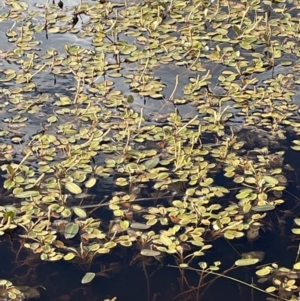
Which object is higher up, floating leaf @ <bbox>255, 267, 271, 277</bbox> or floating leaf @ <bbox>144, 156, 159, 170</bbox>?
floating leaf @ <bbox>144, 156, 159, 170</bbox>

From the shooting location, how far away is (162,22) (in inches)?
122

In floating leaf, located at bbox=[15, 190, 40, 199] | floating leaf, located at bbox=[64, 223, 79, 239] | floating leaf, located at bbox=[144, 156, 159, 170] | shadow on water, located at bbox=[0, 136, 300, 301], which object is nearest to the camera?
shadow on water, located at bbox=[0, 136, 300, 301]

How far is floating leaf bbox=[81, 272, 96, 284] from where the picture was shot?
183cm

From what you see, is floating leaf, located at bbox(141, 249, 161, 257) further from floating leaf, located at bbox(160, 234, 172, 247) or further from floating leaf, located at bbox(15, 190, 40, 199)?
floating leaf, located at bbox(15, 190, 40, 199)

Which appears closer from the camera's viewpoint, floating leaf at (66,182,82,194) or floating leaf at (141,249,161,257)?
floating leaf at (141,249,161,257)

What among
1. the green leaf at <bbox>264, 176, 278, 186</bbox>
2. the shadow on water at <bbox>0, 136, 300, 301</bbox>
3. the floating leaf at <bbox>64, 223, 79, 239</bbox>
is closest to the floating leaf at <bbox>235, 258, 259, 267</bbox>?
the shadow on water at <bbox>0, 136, 300, 301</bbox>

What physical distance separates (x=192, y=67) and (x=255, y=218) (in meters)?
0.97

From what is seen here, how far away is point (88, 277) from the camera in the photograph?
72.3 inches

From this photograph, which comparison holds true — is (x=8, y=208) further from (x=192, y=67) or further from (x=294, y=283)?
(x=192, y=67)

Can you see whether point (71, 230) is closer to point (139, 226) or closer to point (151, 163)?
point (139, 226)

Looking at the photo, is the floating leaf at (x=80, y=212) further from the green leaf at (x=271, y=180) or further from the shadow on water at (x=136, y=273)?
the green leaf at (x=271, y=180)

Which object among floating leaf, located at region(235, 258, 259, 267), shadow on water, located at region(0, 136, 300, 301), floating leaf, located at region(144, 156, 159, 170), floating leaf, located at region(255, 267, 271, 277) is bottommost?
shadow on water, located at region(0, 136, 300, 301)

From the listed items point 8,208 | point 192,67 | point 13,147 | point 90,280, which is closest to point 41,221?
point 8,208

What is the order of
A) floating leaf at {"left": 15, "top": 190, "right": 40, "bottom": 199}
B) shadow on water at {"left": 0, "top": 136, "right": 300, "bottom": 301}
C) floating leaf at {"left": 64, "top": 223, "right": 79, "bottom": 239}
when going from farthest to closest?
floating leaf at {"left": 15, "top": 190, "right": 40, "bottom": 199}, floating leaf at {"left": 64, "top": 223, "right": 79, "bottom": 239}, shadow on water at {"left": 0, "top": 136, "right": 300, "bottom": 301}
